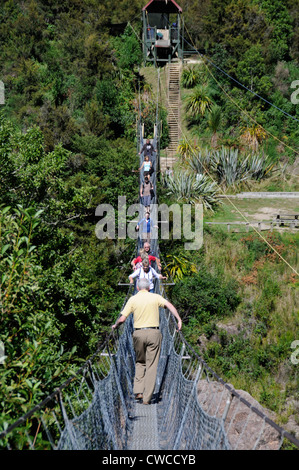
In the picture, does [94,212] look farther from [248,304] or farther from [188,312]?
[248,304]

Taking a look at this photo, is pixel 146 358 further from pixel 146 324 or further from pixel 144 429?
pixel 144 429

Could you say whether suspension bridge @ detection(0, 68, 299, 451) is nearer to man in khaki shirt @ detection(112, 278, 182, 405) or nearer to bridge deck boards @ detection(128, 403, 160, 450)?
bridge deck boards @ detection(128, 403, 160, 450)

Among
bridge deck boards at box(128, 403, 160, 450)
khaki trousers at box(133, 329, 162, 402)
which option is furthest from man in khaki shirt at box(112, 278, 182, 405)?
bridge deck boards at box(128, 403, 160, 450)

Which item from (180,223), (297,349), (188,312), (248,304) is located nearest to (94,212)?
(180,223)

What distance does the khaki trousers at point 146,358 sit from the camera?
12.2ft

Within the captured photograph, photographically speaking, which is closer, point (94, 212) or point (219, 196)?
point (94, 212)

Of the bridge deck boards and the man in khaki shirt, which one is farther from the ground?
the man in khaki shirt

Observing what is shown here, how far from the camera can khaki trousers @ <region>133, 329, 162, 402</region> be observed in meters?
3.71

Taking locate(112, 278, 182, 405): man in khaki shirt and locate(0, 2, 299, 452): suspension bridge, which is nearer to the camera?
locate(0, 2, 299, 452): suspension bridge

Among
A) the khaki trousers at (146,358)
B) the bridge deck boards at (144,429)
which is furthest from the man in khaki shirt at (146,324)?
the bridge deck boards at (144,429)

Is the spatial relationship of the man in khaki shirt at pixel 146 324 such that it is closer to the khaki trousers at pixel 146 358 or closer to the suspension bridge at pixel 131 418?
the khaki trousers at pixel 146 358

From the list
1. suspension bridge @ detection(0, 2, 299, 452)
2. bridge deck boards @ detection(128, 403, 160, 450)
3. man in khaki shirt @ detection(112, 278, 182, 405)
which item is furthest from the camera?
man in khaki shirt @ detection(112, 278, 182, 405)
